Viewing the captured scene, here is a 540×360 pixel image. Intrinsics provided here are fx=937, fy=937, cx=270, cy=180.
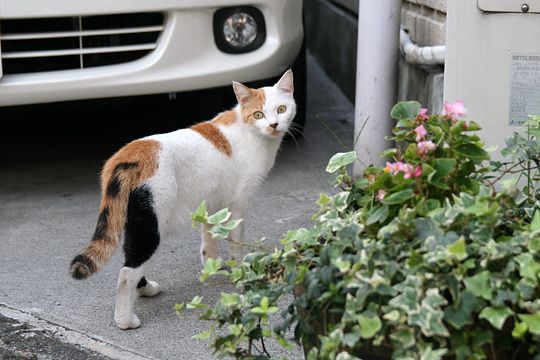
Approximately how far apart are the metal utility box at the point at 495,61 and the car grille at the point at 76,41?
67.1 inches

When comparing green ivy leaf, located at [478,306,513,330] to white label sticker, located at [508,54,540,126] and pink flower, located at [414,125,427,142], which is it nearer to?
pink flower, located at [414,125,427,142]

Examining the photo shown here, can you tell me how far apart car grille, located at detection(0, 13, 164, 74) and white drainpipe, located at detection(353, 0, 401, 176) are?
1.02m

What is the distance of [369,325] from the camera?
2.07 m

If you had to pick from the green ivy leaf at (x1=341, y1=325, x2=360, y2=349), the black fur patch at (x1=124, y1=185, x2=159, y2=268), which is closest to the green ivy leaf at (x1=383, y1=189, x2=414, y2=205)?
the green ivy leaf at (x1=341, y1=325, x2=360, y2=349)

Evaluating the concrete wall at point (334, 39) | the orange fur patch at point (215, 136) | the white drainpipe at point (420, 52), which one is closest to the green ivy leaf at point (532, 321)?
the orange fur patch at point (215, 136)

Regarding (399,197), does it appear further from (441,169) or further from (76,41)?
(76,41)

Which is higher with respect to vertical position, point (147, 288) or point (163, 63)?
point (163, 63)

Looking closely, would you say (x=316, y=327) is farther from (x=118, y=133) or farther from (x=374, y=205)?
(x=118, y=133)

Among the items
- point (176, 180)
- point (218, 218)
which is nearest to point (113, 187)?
point (176, 180)

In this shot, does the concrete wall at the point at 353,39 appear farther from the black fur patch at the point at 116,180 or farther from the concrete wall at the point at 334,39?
the black fur patch at the point at 116,180

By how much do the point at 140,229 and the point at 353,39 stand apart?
386 cm

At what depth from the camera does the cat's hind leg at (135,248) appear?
10.6 feet

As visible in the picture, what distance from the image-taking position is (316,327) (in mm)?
2336

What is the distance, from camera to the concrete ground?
3271 millimetres
